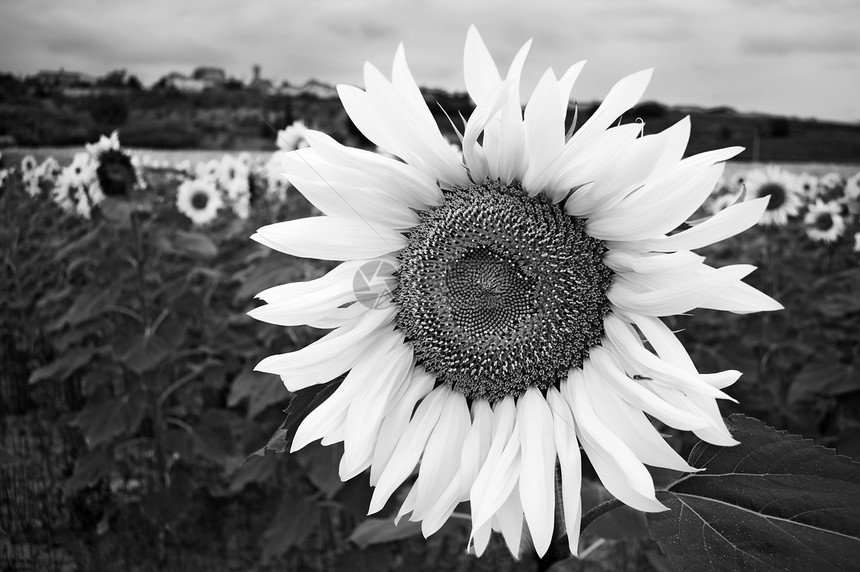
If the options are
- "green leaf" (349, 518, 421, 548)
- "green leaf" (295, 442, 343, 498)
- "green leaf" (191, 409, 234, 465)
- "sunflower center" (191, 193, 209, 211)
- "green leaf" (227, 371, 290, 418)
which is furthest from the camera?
"sunflower center" (191, 193, 209, 211)

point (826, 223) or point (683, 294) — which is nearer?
point (683, 294)

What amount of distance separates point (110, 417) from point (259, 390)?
91cm

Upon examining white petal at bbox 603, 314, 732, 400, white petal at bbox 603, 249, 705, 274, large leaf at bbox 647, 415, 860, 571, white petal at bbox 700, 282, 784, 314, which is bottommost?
large leaf at bbox 647, 415, 860, 571

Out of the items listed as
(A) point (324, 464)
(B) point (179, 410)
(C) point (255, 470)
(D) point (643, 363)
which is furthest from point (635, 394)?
(B) point (179, 410)

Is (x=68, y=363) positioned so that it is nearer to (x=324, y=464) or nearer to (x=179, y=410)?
(x=179, y=410)

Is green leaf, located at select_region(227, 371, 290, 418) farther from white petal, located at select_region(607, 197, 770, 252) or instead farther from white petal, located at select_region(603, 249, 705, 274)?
white petal, located at select_region(607, 197, 770, 252)

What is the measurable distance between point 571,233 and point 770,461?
40cm

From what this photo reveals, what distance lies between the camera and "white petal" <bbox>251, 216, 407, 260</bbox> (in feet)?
3.19

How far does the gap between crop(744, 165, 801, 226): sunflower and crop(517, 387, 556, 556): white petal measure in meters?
5.48

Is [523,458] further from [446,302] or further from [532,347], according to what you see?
[446,302]

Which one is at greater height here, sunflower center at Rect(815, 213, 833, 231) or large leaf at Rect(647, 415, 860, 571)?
sunflower center at Rect(815, 213, 833, 231)

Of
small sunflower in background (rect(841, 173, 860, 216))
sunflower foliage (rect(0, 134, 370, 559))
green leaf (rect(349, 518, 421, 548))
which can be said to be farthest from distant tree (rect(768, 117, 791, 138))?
green leaf (rect(349, 518, 421, 548))

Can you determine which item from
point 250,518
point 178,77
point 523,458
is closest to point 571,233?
point 523,458

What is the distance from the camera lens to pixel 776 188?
600 cm
